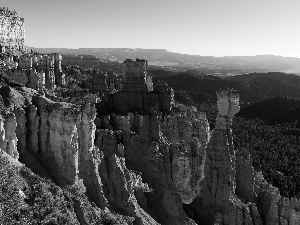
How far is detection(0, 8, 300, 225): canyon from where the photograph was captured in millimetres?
22203

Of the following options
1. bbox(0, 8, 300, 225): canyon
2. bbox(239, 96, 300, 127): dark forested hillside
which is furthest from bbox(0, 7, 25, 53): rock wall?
bbox(239, 96, 300, 127): dark forested hillside

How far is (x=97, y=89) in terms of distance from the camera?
4194cm

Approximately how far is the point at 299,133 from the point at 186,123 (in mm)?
67504

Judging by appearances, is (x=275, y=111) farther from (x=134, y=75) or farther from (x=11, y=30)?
(x=134, y=75)

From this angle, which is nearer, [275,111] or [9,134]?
[9,134]

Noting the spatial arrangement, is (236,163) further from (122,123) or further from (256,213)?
(122,123)

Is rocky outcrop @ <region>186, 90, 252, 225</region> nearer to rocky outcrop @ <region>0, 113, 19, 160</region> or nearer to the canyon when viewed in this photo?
the canyon

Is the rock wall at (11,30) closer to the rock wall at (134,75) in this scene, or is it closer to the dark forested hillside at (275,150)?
the rock wall at (134,75)

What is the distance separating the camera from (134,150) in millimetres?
30750

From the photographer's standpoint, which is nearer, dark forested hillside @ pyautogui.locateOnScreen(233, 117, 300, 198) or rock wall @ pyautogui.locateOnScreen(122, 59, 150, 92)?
rock wall @ pyautogui.locateOnScreen(122, 59, 150, 92)

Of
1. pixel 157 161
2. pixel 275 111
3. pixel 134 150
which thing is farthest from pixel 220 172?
pixel 275 111

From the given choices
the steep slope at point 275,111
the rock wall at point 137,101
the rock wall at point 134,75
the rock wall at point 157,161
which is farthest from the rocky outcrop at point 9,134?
the steep slope at point 275,111

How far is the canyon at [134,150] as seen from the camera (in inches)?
874

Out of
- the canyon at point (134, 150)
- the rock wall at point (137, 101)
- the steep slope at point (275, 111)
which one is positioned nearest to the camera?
the canyon at point (134, 150)
